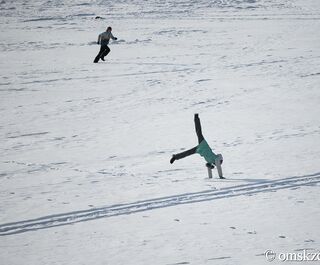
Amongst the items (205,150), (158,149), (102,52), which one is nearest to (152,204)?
(205,150)

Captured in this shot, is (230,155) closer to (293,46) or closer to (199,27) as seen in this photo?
(293,46)

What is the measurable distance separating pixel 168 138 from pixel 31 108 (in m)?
4.08

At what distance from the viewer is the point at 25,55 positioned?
18297 millimetres

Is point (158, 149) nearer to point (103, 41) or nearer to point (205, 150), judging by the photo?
point (205, 150)

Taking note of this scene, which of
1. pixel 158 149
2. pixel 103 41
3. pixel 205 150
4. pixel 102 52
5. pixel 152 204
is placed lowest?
pixel 158 149

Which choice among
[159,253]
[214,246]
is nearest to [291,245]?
[214,246]

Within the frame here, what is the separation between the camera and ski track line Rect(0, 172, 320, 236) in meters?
5.68

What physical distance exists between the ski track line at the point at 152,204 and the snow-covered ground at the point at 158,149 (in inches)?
1.0

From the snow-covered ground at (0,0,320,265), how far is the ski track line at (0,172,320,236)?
0.08ft

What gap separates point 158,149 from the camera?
8.75m

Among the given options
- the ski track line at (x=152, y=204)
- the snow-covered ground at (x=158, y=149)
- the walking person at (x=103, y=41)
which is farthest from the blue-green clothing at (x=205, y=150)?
the walking person at (x=103, y=41)

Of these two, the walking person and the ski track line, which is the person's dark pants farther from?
the ski track line

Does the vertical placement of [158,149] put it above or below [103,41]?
below

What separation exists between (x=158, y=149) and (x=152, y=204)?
2675 millimetres
